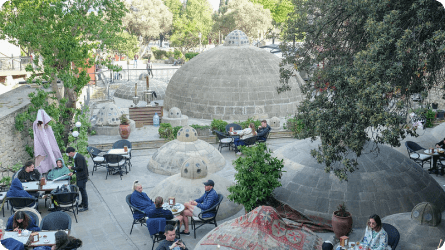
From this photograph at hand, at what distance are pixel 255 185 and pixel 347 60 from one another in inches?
170

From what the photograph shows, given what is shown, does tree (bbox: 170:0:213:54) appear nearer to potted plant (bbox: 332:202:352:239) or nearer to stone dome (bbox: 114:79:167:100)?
stone dome (bbox: 114:79:167:100)

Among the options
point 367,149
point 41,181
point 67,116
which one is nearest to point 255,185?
point 367,149

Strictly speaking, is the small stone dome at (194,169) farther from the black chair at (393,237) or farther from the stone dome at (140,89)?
the stone dome at (140,89)

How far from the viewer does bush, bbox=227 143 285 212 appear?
496 inches

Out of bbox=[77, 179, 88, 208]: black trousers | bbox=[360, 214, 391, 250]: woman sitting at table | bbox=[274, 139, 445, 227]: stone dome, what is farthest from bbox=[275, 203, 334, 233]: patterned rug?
bbox=[77, 179, 88, 208]: black trousers

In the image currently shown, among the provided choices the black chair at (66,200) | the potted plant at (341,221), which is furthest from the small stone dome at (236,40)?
the potted plant at (341,221)

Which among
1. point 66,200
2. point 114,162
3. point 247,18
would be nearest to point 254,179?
point 66,200

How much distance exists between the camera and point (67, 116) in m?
20.8

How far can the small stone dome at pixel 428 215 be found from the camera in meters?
10.5

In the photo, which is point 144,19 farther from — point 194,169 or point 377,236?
point 377,236

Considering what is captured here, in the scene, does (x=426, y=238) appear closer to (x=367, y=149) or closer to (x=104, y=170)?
(x=367, y=149)

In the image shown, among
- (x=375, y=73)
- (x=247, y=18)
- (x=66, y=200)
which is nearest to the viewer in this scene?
(x=375, y=73)

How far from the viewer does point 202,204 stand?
494 inches

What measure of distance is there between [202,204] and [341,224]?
3773 millimetres
